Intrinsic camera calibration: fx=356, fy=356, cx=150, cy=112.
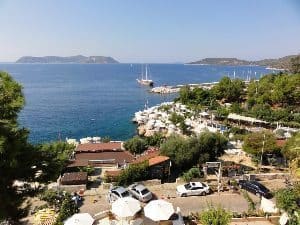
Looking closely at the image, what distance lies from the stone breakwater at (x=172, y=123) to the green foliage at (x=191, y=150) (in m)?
11.4

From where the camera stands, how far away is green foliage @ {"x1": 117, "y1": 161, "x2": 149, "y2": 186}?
937 inches

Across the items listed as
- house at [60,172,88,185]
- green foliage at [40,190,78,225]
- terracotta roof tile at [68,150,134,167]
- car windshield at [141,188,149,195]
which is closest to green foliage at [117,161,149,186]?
house at [60,172,88,185]

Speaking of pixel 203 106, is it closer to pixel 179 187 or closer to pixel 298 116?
pixel 298 116

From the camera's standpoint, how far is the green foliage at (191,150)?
1044 inches

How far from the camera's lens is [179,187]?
22.0 metres

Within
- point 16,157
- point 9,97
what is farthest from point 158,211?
point 9,97

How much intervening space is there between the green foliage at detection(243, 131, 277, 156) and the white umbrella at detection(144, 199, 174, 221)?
1303cm

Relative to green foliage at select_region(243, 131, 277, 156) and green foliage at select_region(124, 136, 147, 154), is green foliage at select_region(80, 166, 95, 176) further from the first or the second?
green foliage at select_region(243, 131, 277, 156)

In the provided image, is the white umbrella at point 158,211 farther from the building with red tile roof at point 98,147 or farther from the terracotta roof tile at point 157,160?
the building with red tile roof at point 98,147

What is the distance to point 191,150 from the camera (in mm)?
26578

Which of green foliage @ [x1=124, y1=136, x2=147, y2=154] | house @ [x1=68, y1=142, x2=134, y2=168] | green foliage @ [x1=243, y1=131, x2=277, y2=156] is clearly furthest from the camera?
green foliage @ [x1=124, y1=136, x2=147, y2=154]

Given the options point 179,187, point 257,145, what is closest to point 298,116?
point 257,145

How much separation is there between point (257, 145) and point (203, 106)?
30.4 m

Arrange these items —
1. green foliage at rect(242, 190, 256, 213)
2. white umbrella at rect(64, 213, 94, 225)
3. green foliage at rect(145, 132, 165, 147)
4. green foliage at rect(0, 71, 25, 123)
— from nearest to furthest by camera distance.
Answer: green foliage at rect(0, 71, 25, 123), white umbrella at rect(64, 213, 94, 225), green foliage at rect(242, 190, 256, 213), green foliage at rect(145, 132, 165, 147)
